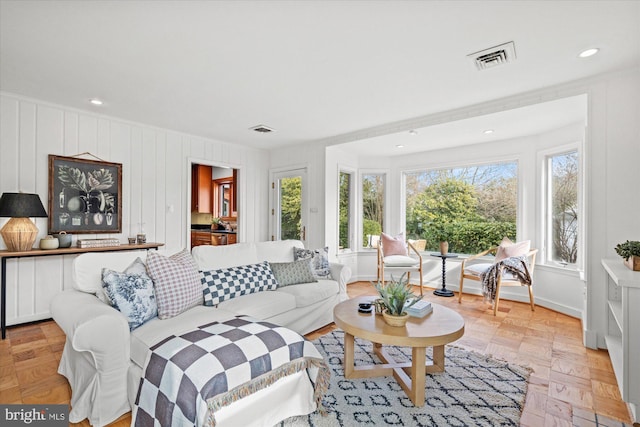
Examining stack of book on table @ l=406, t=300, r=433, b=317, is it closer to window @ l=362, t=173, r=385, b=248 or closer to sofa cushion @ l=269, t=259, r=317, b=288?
sofa cushion @ l=269, t=259, r=317, b=288

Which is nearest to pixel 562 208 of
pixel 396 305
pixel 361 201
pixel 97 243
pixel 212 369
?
pixel 361 201

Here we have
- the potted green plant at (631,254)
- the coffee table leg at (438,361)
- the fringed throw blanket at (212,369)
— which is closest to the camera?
the fringed throw blanket at (212,369)

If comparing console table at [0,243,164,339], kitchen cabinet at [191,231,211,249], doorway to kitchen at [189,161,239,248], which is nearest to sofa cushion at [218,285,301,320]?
console table at [0,243,164,339]

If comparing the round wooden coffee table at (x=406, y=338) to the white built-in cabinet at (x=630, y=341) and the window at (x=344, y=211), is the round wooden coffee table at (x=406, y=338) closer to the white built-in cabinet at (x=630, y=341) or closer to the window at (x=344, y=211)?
the white built-in cabinet at (x=630, y=341)

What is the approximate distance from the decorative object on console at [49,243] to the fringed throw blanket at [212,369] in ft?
8.70

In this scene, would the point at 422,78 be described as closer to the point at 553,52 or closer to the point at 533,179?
the point at 553,52

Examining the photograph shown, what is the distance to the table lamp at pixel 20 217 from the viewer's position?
2.98 metres

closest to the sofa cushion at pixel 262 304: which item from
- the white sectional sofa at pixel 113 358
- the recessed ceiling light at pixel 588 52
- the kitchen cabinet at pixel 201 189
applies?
the white sectional sofa at pixel 113 358

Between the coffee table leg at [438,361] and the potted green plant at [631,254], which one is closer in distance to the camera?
the potted green plant at [631,254]

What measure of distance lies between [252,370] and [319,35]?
2138 mm

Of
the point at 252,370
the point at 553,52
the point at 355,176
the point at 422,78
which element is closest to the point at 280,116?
the point at 422,78

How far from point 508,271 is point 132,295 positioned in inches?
157

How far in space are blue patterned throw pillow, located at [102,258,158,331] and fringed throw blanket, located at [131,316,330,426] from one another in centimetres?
46

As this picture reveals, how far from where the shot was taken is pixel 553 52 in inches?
94.7
